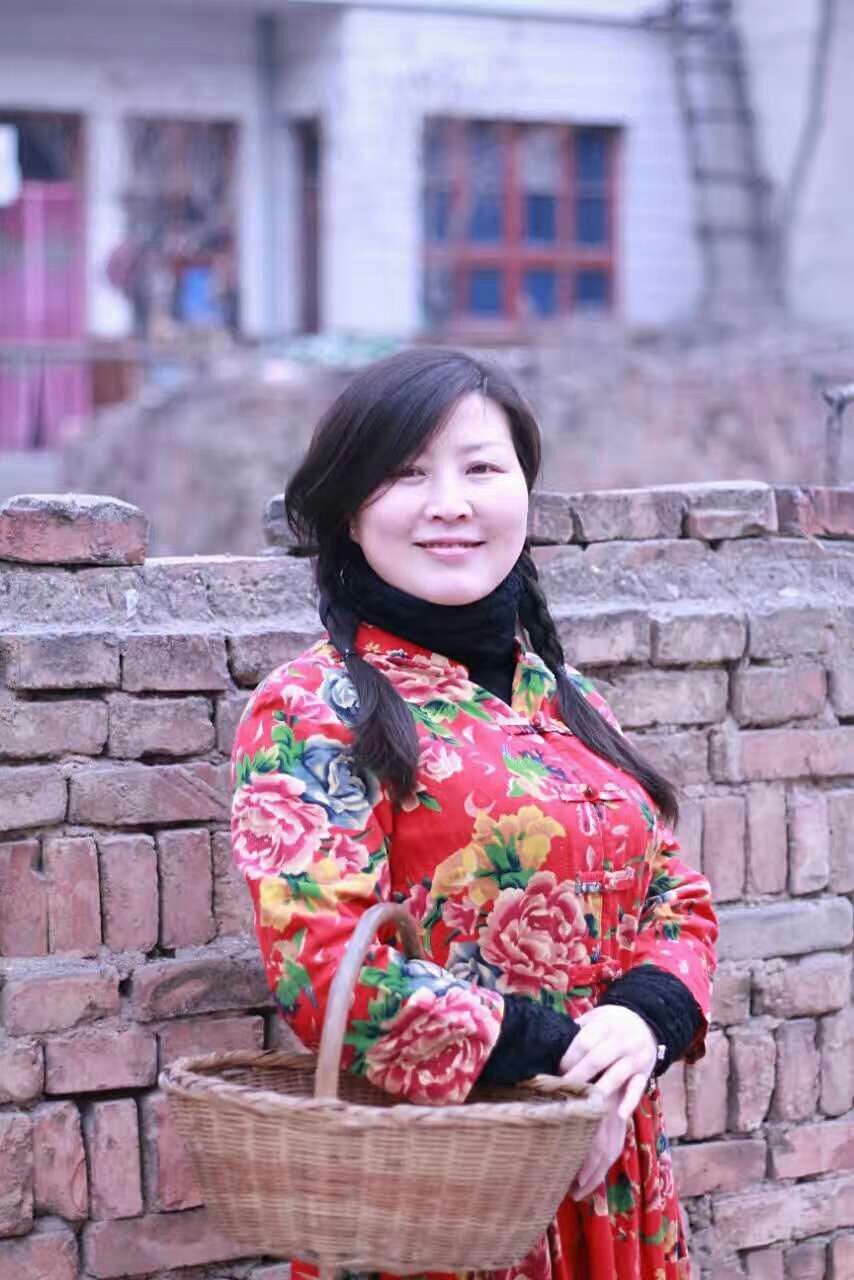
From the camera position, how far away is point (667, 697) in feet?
10.3

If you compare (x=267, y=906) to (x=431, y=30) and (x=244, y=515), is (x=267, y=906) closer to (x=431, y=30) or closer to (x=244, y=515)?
(x=244, y=515)

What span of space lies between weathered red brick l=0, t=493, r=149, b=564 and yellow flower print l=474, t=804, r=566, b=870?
0.92 meters

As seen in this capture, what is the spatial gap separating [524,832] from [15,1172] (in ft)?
3.15

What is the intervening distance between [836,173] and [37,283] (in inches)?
277

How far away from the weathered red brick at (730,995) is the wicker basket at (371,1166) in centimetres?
123

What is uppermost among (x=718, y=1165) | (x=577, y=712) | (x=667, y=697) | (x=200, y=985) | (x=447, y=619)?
(x=447, y=619)

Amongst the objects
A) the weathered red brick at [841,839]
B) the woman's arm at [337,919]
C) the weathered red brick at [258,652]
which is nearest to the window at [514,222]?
the weathered red brick at [841,839]

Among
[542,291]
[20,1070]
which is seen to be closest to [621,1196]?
[20,1070]

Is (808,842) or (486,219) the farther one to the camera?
(486,219)

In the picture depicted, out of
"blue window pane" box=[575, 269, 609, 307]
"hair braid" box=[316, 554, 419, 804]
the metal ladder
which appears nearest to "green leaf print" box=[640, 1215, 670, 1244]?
"hair braid" box=[316, 554, 419, 804]

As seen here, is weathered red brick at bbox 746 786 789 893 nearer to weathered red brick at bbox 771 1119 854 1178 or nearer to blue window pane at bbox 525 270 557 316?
weathered red brick at bbox 771 1119 854 1178

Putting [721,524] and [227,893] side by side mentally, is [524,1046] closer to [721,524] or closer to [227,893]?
[227,893]

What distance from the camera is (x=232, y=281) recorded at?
16.9 meters

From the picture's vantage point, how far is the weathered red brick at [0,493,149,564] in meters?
2.76
